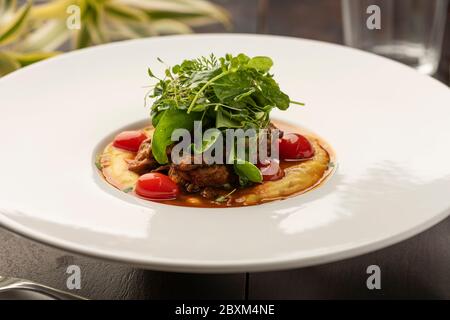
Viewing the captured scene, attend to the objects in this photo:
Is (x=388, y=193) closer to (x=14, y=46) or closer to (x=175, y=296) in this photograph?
(x=175, y=296)

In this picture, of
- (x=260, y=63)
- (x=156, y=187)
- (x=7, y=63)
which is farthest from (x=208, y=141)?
(x=7, y=63)

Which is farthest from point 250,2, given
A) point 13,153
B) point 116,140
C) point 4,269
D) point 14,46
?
point 4,269

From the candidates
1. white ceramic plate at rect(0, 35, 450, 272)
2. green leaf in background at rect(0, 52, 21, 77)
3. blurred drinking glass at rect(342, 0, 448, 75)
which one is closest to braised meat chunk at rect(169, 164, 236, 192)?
white ceramic plate at rect(0, 35, 450, 272)

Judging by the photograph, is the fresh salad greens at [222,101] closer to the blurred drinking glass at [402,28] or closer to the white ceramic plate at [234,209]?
the white ceramic plate at [234,209]

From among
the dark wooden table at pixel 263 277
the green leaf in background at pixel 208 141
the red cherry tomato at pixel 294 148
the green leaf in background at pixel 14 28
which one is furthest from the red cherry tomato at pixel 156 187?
the green leaf in background at pixel 14 28

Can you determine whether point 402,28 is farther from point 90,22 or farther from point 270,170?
point 270,170

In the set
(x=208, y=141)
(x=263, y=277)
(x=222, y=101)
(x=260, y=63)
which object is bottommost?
(x=263, y=277)
